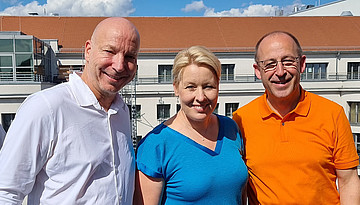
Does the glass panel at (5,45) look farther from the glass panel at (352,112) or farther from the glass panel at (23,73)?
the glass panel at (352,112)

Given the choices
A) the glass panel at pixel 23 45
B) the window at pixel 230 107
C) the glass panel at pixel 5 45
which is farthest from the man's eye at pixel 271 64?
the window at pixel 230 107

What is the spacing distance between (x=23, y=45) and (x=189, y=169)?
16.1m

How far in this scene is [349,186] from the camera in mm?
2479

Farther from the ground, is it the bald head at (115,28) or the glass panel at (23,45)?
the glass panel at (23,45)

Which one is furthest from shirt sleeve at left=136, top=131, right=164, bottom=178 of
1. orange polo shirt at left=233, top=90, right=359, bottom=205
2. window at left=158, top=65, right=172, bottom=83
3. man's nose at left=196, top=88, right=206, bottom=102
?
window at left=158, top=65, right=172, bottom=83

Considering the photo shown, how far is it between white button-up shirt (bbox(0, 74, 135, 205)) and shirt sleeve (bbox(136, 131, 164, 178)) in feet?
0.31

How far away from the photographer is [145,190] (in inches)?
88.4

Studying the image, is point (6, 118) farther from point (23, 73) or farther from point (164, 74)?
point (164, 74)

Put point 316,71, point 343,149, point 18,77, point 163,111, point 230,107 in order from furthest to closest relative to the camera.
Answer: point 316,71, point 230,107, point 163,111, point 18,77, point 343,149

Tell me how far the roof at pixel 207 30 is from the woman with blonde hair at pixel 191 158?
20.8m

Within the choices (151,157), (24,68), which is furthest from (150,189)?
(24,68)

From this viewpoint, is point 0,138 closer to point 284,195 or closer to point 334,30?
point 284,195

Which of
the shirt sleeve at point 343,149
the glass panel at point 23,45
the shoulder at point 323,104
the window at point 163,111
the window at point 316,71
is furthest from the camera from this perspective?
the window at point 316,71

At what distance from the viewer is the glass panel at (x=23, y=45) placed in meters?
15.5
